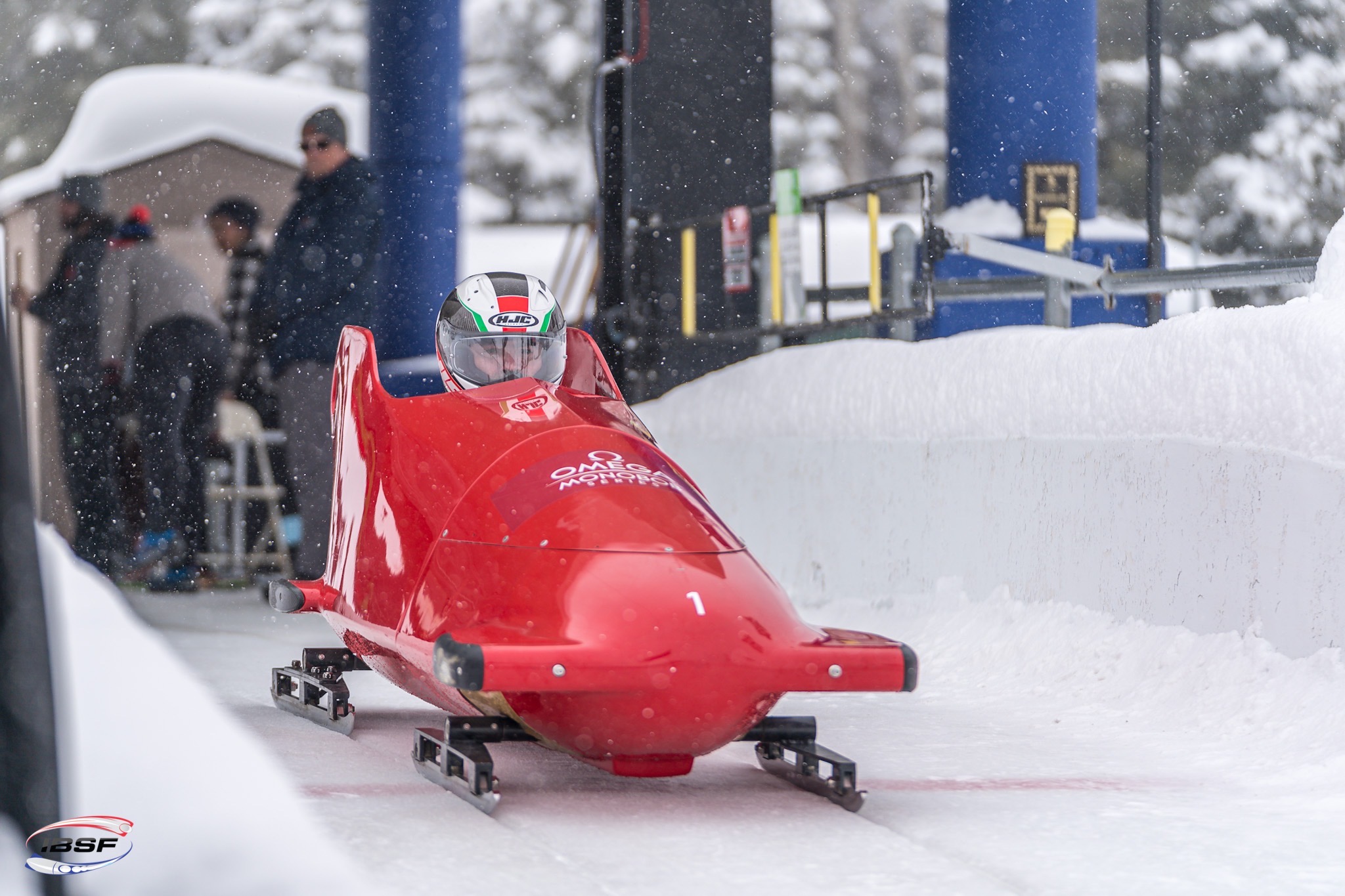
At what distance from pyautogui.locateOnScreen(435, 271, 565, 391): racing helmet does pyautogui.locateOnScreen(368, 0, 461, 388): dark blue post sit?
5.91 meters

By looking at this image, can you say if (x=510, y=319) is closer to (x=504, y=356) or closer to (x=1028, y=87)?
(x=504, y=356)

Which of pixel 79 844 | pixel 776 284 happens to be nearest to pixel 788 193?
pixel 776 284

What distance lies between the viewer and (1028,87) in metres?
9.92

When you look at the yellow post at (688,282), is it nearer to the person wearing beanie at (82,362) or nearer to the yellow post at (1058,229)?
the yellow post at (1058,229)

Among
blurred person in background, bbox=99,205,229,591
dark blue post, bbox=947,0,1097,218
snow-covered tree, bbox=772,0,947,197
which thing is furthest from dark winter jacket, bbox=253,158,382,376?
snow-covered tree, bbox=772,0,947,197

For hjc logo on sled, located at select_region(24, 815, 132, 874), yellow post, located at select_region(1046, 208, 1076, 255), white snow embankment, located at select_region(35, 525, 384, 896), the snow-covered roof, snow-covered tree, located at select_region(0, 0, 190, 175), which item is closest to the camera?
hjc logo on sled, located at select_region(24, 815, 132, 874)

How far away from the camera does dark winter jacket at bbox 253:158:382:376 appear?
22.5ft

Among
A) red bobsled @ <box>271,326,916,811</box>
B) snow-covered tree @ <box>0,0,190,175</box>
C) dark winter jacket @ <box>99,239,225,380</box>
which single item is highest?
snow-covered tree @ <box>0,0,190,175</box>

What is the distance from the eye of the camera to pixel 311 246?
688cm

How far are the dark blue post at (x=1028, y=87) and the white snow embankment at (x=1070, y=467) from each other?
3302mm

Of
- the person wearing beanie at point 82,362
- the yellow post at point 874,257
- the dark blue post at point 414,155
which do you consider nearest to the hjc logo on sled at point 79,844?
the yellow post at point 874,257

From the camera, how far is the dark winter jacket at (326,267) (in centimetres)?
685

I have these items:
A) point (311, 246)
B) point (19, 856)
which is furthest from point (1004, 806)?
point (311, 246)

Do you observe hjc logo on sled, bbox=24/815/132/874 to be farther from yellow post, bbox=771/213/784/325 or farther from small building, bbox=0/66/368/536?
small building, bbox=0/66/368/536
